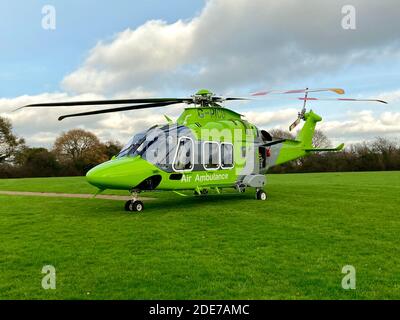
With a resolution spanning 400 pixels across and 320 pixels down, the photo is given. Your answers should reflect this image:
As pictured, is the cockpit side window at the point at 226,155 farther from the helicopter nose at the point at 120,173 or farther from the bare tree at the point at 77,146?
the bare tree at the point at 77,146

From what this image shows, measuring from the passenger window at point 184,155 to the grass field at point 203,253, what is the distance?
1.74 metres

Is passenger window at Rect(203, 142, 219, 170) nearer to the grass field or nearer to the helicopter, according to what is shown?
the helicopter

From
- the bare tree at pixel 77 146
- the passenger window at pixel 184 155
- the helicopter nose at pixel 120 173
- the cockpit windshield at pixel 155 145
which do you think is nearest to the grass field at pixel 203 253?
the helicopter nose at pixel 120 173

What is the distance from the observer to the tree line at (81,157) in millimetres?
59719

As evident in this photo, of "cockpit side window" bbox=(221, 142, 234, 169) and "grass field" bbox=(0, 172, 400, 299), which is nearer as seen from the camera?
"grass field" bbox=(0, 172, 400, 299)

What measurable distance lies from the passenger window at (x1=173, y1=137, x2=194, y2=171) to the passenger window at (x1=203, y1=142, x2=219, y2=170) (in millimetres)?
741

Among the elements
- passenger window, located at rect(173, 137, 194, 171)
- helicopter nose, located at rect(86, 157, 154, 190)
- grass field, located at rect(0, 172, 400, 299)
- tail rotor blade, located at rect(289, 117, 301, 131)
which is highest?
tail rotor blade, located at rect(289, 117, 301, 131)

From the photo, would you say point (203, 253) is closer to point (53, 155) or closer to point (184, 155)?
point (184, 155)

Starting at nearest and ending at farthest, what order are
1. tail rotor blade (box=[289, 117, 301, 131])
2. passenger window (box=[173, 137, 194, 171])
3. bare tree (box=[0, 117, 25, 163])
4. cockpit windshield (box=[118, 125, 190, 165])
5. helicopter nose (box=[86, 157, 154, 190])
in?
helicopter nose (box=[86, 157, 154, 190])
cockpit windshield (box=[118, 125, 190, 165])
passenger window (box=[173, 137, 194, 171])
tail rotor blade (box=[289, 117, 301, 131])
bare tree (box=[0, 117, 25, 163])

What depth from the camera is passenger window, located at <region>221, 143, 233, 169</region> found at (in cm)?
1616

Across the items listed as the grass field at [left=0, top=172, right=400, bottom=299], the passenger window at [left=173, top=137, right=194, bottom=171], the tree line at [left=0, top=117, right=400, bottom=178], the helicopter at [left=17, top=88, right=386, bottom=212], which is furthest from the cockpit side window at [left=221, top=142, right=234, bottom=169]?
the tree line at [left=0, top=117, right=400, bottom=178]

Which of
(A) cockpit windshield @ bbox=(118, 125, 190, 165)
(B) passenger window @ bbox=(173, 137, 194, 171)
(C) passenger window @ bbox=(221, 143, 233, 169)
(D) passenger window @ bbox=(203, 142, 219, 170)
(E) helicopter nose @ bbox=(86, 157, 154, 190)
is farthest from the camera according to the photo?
(C) passenger window @ bbox=(221, 143, 233, 169)

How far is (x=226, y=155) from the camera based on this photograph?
16312mm
